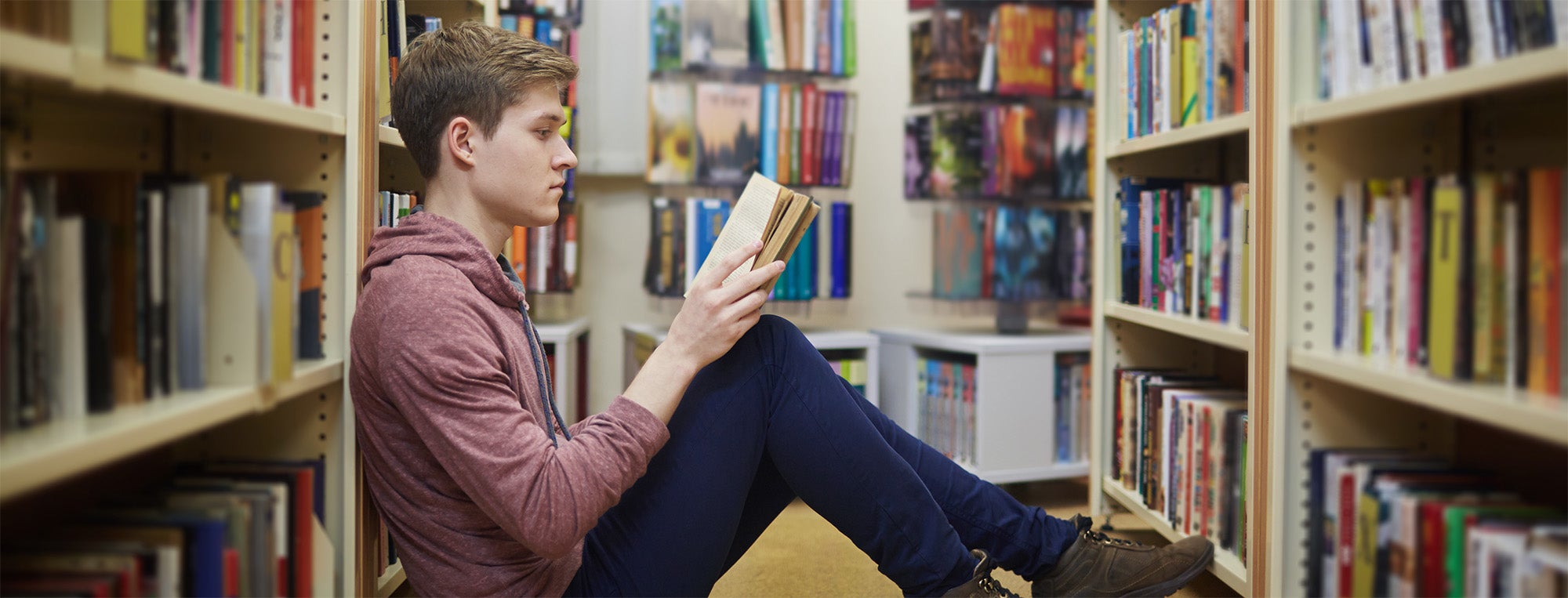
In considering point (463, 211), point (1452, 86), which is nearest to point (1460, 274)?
point (1452, 86)

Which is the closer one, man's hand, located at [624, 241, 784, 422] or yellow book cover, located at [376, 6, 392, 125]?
man's hand, located at [624, 241, 784, 422]

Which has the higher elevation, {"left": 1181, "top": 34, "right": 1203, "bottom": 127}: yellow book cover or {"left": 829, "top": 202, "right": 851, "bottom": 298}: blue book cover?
{"left": 1181, "top": 34, "right": 1203, "bottom": 127}: yellow book cover

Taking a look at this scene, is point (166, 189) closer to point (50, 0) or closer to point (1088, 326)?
point (50, 0)

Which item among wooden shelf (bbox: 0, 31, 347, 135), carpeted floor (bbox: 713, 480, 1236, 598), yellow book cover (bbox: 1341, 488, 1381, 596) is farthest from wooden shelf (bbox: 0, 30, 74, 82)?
carpeted floor (bbox: 713, 480, 1236, 598)

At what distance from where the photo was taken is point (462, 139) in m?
1.29

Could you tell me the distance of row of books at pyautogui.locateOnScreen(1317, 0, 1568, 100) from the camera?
968 mm

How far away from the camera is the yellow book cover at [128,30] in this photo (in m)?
0.85

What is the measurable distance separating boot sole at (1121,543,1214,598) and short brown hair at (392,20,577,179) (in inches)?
41.5

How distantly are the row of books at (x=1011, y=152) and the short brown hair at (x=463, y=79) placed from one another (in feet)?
5.33

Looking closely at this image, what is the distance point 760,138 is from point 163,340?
190 centimetres

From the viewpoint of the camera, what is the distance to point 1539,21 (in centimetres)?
95

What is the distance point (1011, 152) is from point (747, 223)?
1589 millimetres

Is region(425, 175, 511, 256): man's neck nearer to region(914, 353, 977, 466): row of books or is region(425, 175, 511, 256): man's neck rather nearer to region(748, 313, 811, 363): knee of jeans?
region(748, 313, 811, 363): knee of jeans

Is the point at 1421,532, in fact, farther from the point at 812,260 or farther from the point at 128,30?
the point at 812,260
